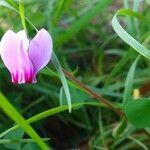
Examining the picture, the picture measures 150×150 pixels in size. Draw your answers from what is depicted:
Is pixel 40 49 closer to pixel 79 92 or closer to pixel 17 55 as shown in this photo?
pixel 17 55

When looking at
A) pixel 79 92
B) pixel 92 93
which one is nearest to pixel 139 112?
pixel 92 93

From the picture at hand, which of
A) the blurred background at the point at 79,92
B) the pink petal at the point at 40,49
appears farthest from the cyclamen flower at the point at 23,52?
the blurred background at the point at 79,92

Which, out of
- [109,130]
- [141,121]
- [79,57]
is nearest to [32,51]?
[141,121]

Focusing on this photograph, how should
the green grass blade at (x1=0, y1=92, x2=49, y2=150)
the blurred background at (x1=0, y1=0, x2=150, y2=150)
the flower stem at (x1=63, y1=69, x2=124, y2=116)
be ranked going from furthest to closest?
the blurred background at (x1=0, y1=0, x2=150, y2=150), the flower stem at (x1=63, y1=69, x2=124, y2=116), the green grass blade at (x1=0, y1=92, x2=49, y2=150)

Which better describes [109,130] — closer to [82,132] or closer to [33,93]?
[82,132]

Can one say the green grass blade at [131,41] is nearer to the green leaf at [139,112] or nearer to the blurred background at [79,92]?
the green leaf at [139,112]

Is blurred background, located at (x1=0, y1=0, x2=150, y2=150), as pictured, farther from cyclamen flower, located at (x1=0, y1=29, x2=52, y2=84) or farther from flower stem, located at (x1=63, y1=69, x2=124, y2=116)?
cyclamen flower, located at (x1=0, y1=29, x2=52, y2=84)

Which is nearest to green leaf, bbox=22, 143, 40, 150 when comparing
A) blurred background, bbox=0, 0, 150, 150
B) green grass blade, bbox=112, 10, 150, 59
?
blurred background, bbox=0, 0, 150, 150
